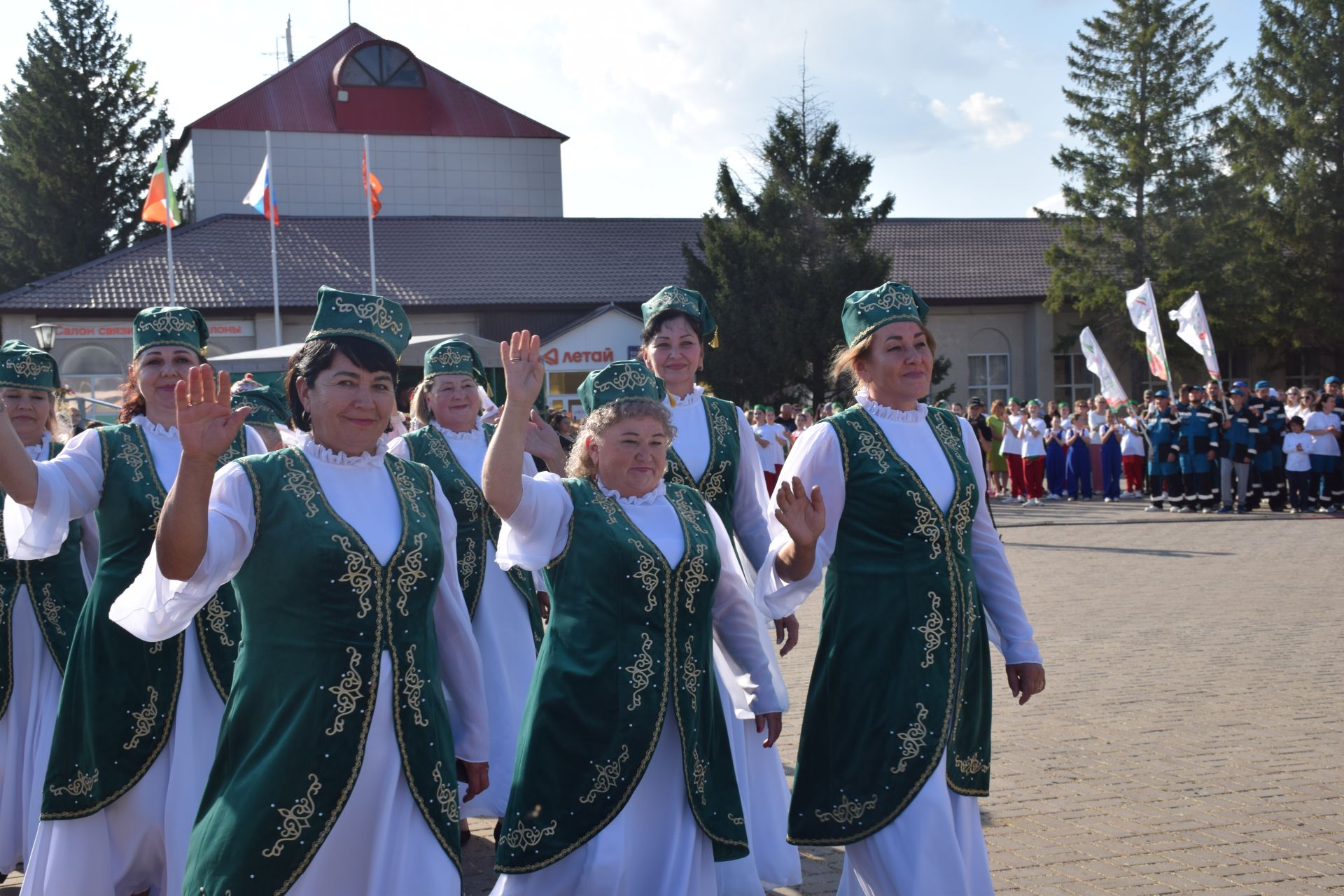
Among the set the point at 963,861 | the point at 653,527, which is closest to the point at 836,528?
the point at 653,527

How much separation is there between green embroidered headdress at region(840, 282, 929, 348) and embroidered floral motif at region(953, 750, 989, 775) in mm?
1403

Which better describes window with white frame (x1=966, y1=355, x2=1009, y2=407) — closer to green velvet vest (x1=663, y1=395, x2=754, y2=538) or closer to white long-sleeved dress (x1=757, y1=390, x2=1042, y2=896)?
green velvet vest (x1=663, y1=395, x2=754, y2=538)

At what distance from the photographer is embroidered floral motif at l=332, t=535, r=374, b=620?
350 centimetres

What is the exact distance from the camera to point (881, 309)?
15.4 ft

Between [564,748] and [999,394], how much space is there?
1738 inches

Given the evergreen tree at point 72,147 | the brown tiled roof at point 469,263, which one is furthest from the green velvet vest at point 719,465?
the evergreen tree at point 72,147

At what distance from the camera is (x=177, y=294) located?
3991 centimetres

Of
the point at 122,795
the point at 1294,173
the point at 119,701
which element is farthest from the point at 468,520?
the point at 1294,173

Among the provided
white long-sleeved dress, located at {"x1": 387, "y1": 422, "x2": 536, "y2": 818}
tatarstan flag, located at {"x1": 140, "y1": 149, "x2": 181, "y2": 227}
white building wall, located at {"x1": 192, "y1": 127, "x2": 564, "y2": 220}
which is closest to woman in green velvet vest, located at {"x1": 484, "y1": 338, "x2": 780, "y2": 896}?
white long-sleeved dress, located at {"x1": 387, "y1": 422, "x2": 536, "y2": 818}

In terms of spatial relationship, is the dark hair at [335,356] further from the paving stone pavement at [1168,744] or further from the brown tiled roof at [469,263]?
the brown tiled roof at [469,263]

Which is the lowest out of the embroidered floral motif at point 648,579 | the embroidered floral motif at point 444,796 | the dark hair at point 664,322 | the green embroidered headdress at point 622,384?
the embroidered floral motif at point 444,796

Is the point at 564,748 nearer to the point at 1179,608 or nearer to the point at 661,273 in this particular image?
the point at 1179,608

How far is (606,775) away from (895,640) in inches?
39.6

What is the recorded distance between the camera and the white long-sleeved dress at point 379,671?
3.40 meters
